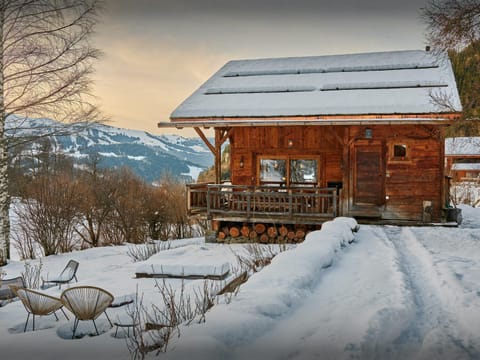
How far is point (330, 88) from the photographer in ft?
47.3

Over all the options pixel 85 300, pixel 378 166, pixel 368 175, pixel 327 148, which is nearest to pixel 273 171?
pixel 327 148

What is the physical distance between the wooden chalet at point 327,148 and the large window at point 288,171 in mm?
34

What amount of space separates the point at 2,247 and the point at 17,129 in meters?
3.54

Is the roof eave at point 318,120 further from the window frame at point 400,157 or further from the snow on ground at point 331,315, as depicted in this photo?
the snow on ground at point 331,315

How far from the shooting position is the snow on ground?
3.25 m

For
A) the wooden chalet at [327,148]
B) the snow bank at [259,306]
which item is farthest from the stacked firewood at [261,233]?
the snow bank at [259,306]

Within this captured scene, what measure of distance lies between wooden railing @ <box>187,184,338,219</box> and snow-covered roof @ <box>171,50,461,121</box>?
2373 millimetres

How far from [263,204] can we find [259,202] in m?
0.14

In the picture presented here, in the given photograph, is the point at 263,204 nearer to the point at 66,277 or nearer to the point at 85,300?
the point at 66,277

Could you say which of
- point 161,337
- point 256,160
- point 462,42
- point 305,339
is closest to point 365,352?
point 305,339

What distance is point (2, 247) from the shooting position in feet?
39.0

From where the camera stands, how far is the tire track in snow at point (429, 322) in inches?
129

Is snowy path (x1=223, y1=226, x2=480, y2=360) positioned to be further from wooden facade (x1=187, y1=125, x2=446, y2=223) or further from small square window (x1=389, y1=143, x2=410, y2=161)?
small square window (x1=389, y1=143, x2=410, y2=161)

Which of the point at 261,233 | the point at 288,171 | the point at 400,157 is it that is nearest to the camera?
the point at 400,157
